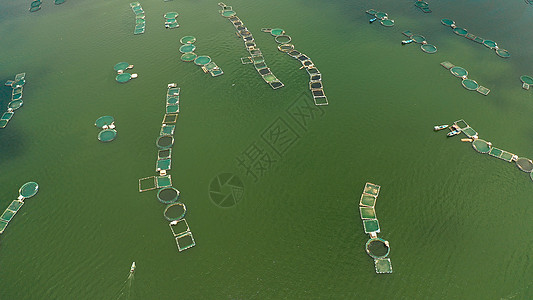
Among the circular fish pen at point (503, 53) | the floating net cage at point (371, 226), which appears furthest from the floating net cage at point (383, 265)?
the circular fish pen at point (503, 53)

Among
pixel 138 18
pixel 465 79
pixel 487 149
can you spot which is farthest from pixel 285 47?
pixel 487 149

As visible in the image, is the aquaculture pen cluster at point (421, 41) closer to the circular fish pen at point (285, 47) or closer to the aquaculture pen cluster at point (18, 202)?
the circular fish pen at point (285, 47)

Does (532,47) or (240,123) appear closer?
(240,123)

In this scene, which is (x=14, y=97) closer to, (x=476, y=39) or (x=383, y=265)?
(x=383, y=265)

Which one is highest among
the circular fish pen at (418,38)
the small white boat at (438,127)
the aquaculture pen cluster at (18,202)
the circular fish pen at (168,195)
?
the circular fish pen at (418,38)

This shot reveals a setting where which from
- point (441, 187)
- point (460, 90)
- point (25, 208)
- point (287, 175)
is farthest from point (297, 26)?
point (25, 208)

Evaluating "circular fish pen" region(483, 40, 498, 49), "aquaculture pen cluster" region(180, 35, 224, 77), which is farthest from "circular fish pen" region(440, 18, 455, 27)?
"aquaculture pen cluster" region(180, 35, 224, 77)

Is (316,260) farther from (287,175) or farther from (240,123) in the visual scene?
(240,123)
